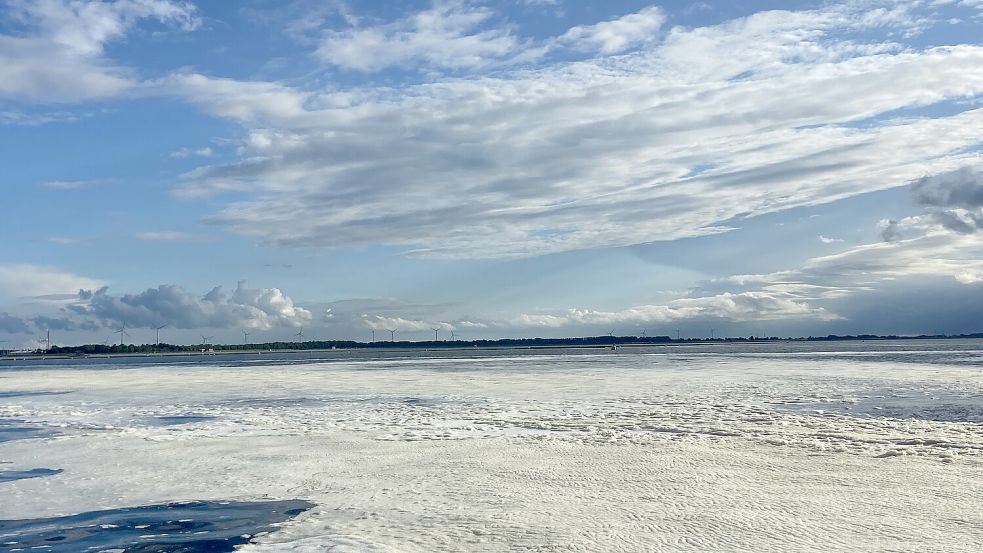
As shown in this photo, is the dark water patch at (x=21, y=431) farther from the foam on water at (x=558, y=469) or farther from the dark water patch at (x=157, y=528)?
the dark water patch at (x=157, y=528)

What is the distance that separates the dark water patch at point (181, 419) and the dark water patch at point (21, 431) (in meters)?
3.19

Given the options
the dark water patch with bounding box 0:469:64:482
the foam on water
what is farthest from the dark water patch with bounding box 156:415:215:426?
the dark water patch with bounding box 0:469:64:482

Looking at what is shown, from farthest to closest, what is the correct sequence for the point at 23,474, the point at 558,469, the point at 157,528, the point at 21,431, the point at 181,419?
the point at 181,419, the point at 21,431, the point at 23,474, the point at 558,469, the point at 157,528

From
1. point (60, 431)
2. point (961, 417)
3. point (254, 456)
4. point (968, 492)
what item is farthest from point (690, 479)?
point (60, 431)

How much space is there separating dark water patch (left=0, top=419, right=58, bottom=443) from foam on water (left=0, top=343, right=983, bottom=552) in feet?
1.42

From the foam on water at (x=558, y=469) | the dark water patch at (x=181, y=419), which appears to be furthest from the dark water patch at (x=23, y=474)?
the dark water patch at (x=181, y=419)

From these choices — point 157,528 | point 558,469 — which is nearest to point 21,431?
point 157,528

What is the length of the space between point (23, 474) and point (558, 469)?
10.5m

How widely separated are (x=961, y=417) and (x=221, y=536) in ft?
62.3

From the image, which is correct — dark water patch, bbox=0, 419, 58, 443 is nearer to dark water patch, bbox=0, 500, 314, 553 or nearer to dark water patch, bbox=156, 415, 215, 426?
dark water patch, bbox=156, 415, 215, 426

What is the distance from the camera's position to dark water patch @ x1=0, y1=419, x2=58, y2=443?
70.6ft

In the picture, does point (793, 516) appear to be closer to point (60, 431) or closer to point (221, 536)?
point (221, 536)

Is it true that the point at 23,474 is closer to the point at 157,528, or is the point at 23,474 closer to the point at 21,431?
the point at 157,528

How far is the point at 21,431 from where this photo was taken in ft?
75.7
